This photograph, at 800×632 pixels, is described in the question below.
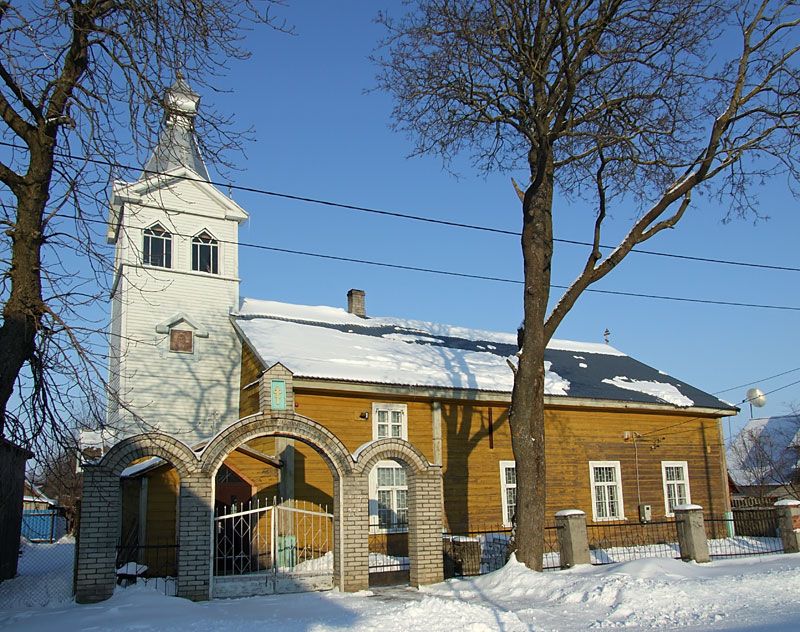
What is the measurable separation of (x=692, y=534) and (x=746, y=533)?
10063mm

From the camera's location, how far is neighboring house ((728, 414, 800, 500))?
154ft

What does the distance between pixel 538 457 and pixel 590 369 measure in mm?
11888

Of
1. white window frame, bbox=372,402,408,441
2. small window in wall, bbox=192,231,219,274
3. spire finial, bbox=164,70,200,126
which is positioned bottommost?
white window frame, bbox=372,402,408,441

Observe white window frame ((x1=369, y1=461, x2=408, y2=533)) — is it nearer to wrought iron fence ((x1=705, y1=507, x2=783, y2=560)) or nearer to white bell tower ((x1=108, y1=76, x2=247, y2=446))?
white bell tower ((x1=108, y1=76, x2=247, y2=446))

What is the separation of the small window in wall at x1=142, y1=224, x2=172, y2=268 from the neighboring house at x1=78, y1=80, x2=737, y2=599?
5cm

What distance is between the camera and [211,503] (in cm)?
1296

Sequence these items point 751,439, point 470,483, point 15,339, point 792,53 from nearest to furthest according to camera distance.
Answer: point 15,339 < point 792,53 < point 470,483 < point 751,439

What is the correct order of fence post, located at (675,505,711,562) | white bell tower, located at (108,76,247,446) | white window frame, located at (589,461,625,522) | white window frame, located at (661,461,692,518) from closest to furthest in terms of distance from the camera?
fence post, located at (675,505,711,562)
white bell tower, located at (108,76,247,446)
white window frame, located at (589,461,625,522)
white window frame, located at (661,461,692,518)

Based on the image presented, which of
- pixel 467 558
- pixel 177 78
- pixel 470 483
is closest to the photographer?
pixel 177 78

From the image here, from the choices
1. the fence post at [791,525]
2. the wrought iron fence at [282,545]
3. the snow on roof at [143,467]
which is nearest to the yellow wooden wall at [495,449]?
the wrought iron fence at [282,545]

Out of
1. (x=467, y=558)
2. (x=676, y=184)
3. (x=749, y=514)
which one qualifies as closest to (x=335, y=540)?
(x=467, y=558)

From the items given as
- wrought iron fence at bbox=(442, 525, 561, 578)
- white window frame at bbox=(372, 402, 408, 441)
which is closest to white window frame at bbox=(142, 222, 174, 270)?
white window frame at bbox=(372, 402, 408, 441)

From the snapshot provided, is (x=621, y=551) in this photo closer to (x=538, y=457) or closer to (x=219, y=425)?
(x=538, y=457)

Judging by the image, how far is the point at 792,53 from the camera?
1520 centimetres
